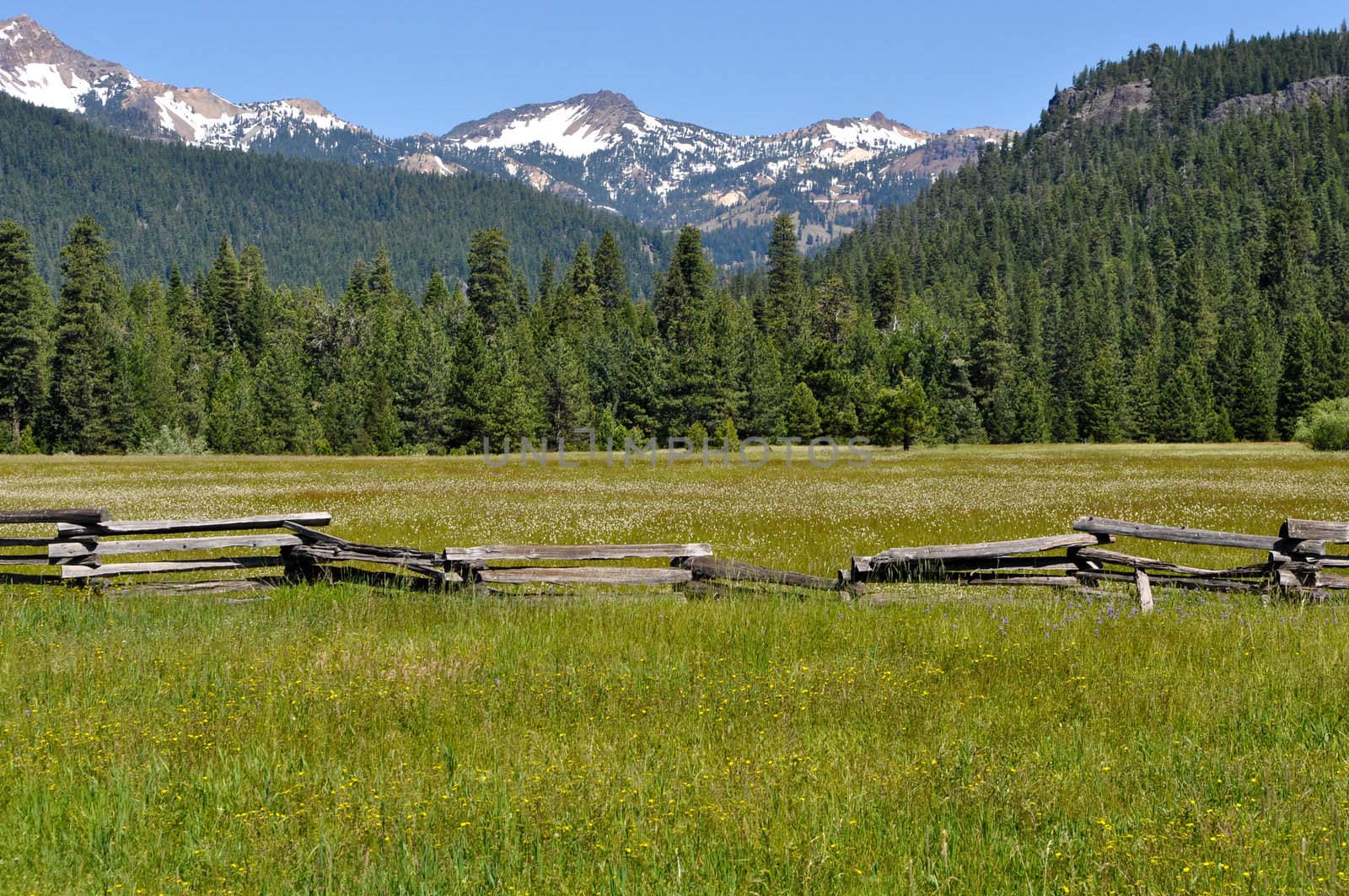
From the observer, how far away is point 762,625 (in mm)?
11273

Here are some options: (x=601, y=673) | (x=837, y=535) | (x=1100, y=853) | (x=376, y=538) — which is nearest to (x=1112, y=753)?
(x=1100, y=853)

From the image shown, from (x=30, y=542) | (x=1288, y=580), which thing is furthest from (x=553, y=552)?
(x=1288, y=580)

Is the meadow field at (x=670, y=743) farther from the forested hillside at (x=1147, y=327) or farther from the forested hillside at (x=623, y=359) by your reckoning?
the forested hillside at (x=1147, y=327)

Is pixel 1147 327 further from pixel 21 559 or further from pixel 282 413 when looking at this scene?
pixel 21 559

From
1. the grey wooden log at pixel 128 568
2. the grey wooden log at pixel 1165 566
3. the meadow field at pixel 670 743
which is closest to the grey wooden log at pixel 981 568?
the grey wooden log at pixel 1165 566

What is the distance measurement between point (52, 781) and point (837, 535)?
780 inches

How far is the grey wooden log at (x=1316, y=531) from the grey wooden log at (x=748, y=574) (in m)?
6.22

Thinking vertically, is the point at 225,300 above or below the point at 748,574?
above

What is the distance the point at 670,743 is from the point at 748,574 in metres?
6.36

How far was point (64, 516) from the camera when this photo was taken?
43.5 ft

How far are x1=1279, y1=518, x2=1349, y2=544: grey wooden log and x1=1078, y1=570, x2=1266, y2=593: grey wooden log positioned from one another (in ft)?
3.41

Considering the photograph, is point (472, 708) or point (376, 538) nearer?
point (472, 708)

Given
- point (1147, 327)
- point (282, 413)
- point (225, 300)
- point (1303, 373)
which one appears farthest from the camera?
point (1147, 327)

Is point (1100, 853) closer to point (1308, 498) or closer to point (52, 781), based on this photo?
point (52, 781)
